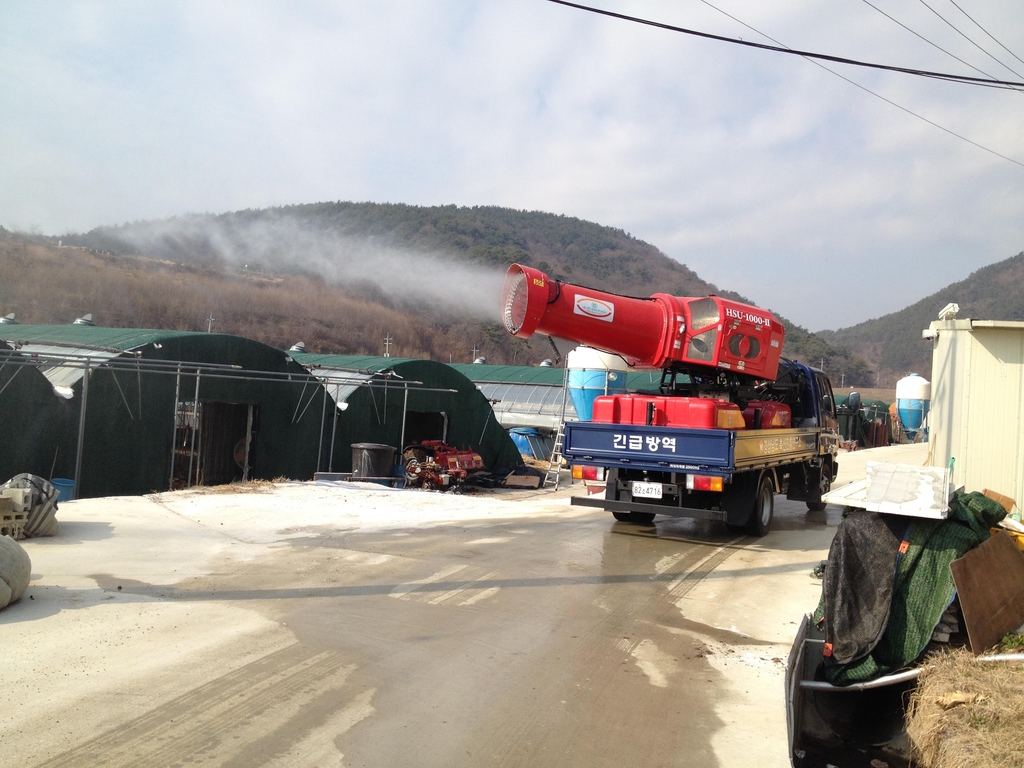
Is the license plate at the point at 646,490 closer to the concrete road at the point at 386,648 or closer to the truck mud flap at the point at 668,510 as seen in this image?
the truck mud flap at the point at 668,510

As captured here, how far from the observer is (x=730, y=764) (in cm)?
432

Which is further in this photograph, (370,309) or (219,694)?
(370,309)

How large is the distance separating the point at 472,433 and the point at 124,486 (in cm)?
957

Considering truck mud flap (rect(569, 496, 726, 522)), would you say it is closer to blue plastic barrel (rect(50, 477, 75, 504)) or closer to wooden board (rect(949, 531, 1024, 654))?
wooden board (rect(949, 531, 1024, 654))

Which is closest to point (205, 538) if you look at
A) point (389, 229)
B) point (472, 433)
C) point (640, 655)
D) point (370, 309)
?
point (640, 655)

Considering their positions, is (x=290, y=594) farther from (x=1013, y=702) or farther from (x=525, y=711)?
(x=1013, y=702)

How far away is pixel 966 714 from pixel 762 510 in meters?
7.52

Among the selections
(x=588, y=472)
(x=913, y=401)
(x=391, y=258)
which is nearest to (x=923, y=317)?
(x=913, y=401)

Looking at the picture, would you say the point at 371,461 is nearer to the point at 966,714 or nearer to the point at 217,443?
the point at 217,443

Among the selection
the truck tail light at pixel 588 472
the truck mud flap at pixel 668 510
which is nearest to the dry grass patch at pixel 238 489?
the truck tail light at pixel 588 472

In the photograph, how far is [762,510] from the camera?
11.9 metres

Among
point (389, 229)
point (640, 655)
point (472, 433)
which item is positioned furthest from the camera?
point (389, 229)

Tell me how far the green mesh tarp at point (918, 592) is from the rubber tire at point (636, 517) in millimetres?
6981

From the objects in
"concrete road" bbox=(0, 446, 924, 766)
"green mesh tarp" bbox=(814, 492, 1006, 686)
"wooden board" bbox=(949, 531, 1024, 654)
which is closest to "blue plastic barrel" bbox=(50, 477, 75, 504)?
"concrete road" bbox=(0, 446, 924, 766)
